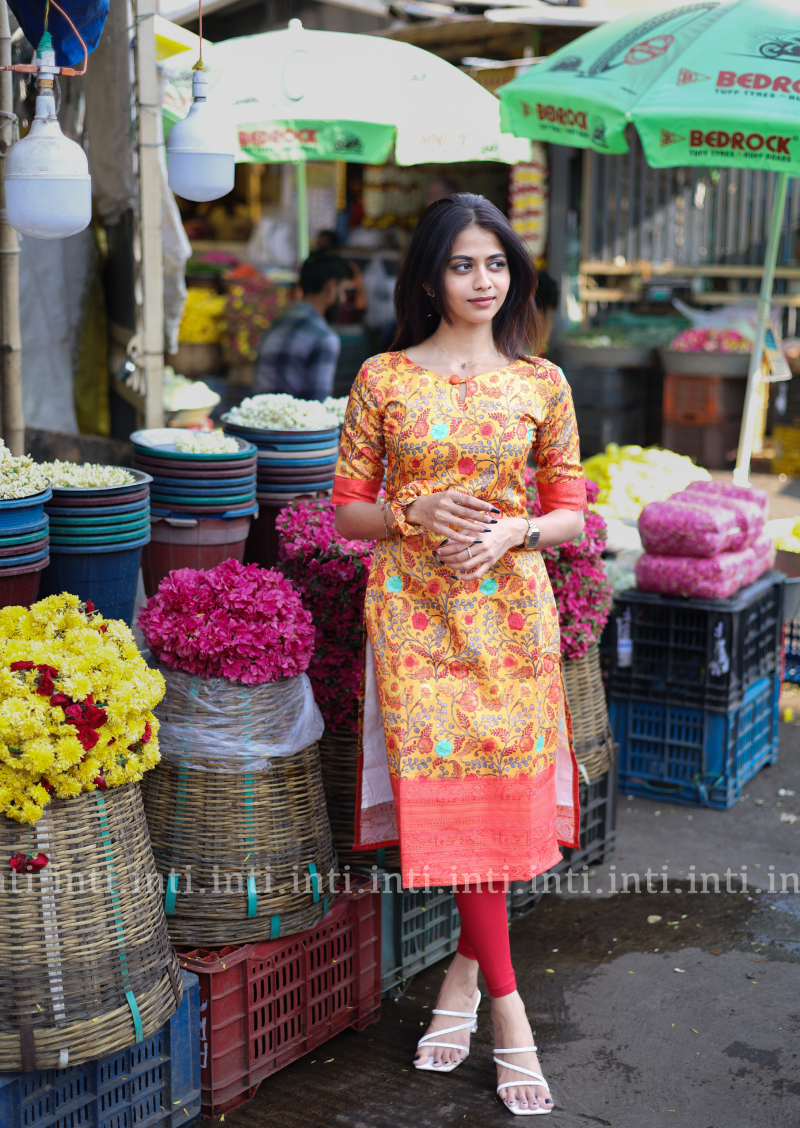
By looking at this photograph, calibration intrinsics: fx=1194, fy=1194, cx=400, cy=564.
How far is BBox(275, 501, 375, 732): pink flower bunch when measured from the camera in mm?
3135

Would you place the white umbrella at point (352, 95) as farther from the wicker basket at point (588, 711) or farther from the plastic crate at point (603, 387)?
the plastic crate at point (603, 387)

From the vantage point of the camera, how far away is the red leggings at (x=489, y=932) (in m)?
2.74

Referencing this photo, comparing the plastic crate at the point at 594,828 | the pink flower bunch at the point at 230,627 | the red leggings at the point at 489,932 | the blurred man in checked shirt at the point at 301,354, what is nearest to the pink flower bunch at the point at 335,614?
the pink flower bunch at the point at 230,627

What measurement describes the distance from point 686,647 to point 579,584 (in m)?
1.01

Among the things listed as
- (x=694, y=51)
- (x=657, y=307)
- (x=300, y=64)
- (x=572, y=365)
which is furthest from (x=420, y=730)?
(x=657, y=307)

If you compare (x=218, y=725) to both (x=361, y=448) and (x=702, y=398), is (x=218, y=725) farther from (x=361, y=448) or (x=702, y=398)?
(x=702, y=398)

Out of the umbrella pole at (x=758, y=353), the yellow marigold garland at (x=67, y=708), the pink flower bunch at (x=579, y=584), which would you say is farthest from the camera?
the umbrella pole at (x=758, y=353)

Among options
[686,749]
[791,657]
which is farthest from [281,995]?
[791,657]

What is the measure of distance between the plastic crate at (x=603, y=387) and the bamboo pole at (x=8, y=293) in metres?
6.87

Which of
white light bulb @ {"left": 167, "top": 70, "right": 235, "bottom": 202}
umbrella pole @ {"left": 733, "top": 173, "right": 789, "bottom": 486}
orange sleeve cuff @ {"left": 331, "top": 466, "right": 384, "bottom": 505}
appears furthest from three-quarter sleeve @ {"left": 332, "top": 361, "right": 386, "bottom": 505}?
umbrella pole @ {"left": 733, "top": 173, "right": 789, "bottom": 486}

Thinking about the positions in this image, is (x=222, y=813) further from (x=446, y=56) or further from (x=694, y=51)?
(x=446, y=56)

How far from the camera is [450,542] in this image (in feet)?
8.02

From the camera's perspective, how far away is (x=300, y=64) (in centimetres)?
558

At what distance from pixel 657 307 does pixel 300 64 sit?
19.3ft
